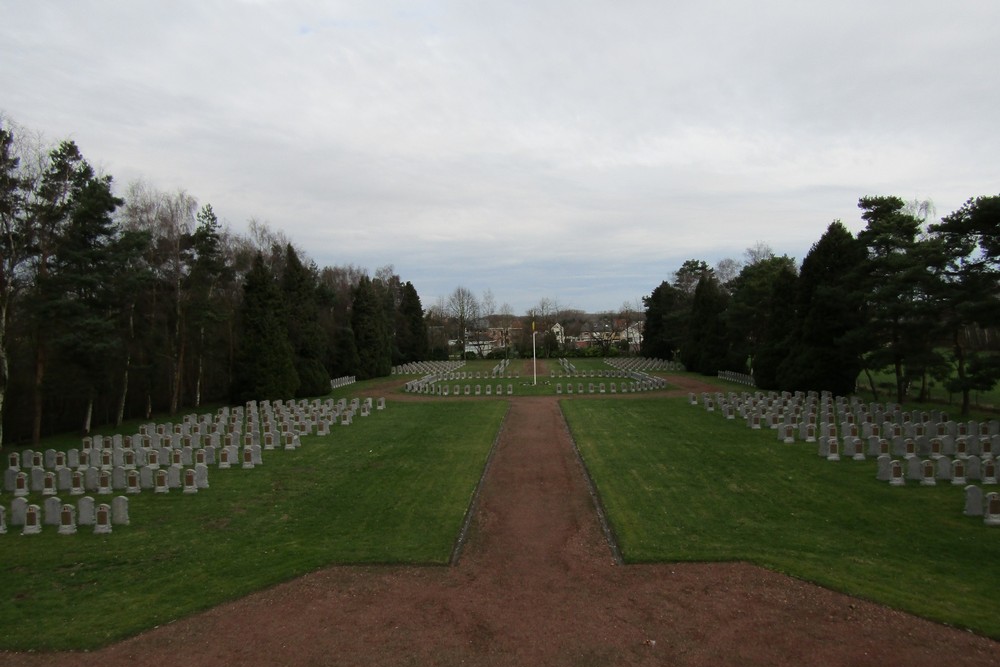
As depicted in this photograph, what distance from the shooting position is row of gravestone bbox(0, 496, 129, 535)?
40.1ft

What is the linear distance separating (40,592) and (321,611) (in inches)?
183

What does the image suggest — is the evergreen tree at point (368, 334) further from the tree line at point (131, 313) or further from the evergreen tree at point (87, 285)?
the evergreen tree at point (87, 285)

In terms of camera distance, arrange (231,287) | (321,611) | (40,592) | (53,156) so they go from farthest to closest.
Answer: (231,287) → (53,156) → (40,592) → (321,611)

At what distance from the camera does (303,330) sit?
135 feet

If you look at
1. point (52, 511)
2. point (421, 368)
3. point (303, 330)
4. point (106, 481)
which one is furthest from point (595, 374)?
point (52, 511)

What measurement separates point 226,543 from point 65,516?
3768 millimetres

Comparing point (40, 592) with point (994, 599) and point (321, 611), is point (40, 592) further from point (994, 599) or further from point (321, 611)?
point (994, 599)

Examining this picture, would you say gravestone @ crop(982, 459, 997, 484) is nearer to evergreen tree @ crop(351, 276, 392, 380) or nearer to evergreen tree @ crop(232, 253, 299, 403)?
evergreen tree @ crop(232, 253, 299, 403)

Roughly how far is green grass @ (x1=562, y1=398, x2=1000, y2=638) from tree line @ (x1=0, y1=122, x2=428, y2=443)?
1996 centimetres

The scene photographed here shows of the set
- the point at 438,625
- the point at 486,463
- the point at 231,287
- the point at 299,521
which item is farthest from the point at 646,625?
the point at 231,287

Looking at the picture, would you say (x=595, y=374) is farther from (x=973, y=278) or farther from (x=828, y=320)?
(x=973, y=278)

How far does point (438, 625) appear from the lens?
812 centimetres

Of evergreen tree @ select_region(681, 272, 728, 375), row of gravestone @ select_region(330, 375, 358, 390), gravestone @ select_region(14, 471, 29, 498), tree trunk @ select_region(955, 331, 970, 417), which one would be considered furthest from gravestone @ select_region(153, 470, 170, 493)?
evergreen tree @ select_region(681, 272, 728, 375)

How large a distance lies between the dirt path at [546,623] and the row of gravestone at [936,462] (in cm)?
568
